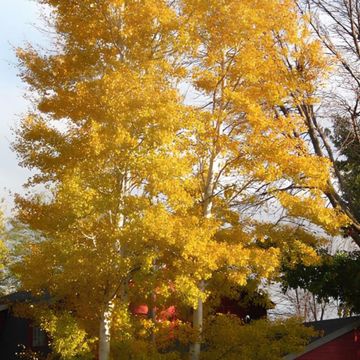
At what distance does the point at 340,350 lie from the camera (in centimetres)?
1858

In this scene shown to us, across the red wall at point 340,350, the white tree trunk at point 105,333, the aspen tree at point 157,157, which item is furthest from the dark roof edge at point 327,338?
the white tree trunk at point 105,333

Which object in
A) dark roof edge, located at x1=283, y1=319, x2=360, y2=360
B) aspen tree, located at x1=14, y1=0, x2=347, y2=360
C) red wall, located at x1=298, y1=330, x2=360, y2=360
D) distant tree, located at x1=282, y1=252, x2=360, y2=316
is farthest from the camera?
distant tree, located at x1=282, y1=252, x2=360, y2=316

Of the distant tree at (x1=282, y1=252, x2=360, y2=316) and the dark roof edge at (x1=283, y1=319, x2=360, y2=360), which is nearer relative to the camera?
the dark roof edge at (x1=283, y1=319, x2=360, y2=360)

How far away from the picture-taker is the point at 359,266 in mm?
18891

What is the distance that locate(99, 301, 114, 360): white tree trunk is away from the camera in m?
13.2

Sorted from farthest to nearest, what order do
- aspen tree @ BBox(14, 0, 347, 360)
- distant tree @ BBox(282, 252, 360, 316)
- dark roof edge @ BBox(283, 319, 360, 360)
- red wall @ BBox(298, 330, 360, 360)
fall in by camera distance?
distant tree @ BBox(282, 252, 360, 316) < red wall @ BBox(298, 330, 360, 360) < dark roof edge @ BBox(283, 319, 360, 360) < aspen tree @ BBox(14, 0, 347, 360)

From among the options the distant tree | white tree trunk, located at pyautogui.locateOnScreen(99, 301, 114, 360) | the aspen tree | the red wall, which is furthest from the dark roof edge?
white tree trunk, located at pyautogui.locateOnScreen(99, 301, 114, 360)

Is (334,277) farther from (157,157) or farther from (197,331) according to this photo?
(157,157)

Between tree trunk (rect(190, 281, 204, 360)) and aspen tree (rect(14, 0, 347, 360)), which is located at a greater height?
aspen tree (rect(14, 0, 347, 360))

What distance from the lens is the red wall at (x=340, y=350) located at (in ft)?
60.2

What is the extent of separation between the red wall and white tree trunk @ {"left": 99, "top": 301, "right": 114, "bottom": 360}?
7360 millimetres

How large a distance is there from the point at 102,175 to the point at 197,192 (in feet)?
11.0

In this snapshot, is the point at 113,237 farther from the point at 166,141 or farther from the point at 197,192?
the point at 197,192

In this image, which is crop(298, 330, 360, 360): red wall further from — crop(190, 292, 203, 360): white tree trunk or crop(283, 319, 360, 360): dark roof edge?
crop(190, 292, 203, 360): white tree trunk
